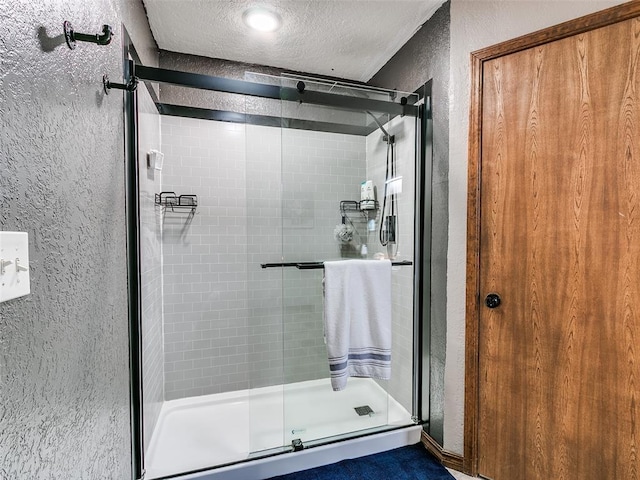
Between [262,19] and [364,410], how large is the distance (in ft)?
8.31

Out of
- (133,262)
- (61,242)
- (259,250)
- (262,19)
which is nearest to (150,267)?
(133,262)

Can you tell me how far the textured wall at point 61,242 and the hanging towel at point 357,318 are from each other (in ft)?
3.35

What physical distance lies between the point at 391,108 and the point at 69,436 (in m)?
2.08

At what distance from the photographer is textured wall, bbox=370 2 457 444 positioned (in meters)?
1.67

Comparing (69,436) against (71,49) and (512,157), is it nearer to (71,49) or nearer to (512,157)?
(71,49)

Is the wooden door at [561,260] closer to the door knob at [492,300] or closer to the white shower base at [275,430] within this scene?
the door knob at [492,300]

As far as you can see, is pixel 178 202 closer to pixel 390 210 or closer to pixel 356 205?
pixel 356 205

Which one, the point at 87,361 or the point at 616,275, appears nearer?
the point at 87,361

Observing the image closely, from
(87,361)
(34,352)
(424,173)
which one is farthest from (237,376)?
(424,173)

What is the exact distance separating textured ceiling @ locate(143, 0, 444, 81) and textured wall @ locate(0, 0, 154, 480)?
29.1 inches

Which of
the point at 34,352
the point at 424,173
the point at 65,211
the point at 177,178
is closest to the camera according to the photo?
the point at 34,352

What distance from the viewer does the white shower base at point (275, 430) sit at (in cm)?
159

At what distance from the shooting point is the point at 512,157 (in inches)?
56.2

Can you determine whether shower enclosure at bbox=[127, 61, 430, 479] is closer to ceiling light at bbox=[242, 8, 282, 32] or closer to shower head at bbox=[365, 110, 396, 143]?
shower head at bbox=[365, 110, 396, 143]
